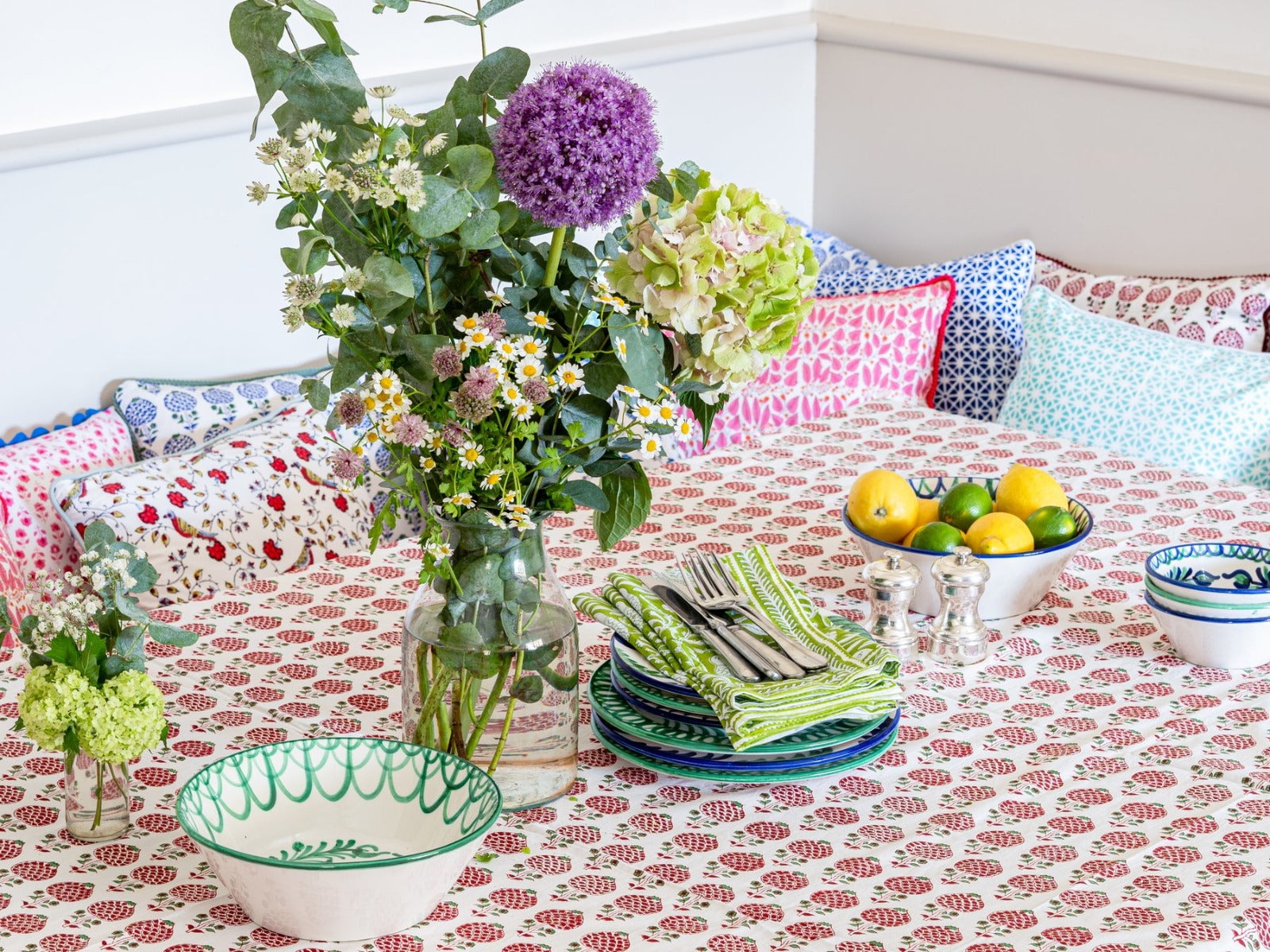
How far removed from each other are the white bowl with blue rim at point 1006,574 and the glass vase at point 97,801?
75cm

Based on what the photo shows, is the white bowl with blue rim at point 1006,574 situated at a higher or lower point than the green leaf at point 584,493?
lower

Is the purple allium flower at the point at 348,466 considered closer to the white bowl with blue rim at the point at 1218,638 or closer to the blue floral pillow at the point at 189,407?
the white bowl with blue rim at the point at 1218,638

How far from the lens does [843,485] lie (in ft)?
6.02

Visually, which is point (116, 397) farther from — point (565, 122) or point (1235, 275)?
point (1235, 275)

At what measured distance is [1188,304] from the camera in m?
2.60

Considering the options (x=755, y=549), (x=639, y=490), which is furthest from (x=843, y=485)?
(x=639, y=490)

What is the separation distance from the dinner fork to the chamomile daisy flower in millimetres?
381

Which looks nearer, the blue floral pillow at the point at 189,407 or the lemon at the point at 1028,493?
the lemon at the point at 1028,493

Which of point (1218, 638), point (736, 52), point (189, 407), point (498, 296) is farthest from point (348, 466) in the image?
point (736, 52)

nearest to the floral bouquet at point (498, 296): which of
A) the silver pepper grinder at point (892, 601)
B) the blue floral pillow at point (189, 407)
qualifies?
the silver pepper grinder at point (892, 601)

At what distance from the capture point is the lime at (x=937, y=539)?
4.72 feet

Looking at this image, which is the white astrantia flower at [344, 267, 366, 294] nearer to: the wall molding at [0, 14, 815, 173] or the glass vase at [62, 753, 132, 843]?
the glass vase at [62, 753, 132, 843]

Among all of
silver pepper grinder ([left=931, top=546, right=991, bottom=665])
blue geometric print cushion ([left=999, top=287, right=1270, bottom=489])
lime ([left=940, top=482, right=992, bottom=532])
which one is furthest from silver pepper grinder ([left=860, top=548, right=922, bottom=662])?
blue geometric print cushion ([left=999, top=287, right=1270, bottom=489])

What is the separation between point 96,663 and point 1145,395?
184cm
